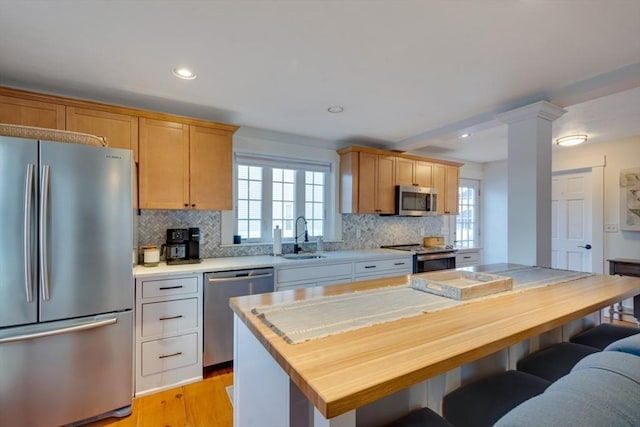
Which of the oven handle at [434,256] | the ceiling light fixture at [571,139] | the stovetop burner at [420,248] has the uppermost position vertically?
the ceiling light fixture at [571,139]

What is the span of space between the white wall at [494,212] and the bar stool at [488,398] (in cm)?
484

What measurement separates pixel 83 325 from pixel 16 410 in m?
0.52

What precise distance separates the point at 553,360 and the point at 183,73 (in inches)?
108

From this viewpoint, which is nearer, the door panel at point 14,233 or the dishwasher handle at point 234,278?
the door panel at point 14,233

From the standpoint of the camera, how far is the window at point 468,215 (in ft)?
18.2

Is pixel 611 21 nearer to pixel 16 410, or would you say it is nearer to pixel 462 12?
pixel 462 12

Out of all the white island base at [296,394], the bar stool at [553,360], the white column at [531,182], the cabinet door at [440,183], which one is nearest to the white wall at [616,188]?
the cabinet door at [440,183]

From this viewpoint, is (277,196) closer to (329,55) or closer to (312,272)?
→ (312,272)

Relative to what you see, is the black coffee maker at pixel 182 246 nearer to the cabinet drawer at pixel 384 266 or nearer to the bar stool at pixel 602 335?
the cabinet drawer at pixel 384 266

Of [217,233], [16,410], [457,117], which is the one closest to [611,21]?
[457,117]

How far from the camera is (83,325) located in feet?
6.06

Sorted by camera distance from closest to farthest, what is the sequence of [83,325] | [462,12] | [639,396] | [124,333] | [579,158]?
[639,396] < [462,12] < [83,325] < [124,333] < [579,158]

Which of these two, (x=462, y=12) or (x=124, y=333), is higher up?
(x=462, y=12)

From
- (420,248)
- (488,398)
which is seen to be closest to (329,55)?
(488,398)
